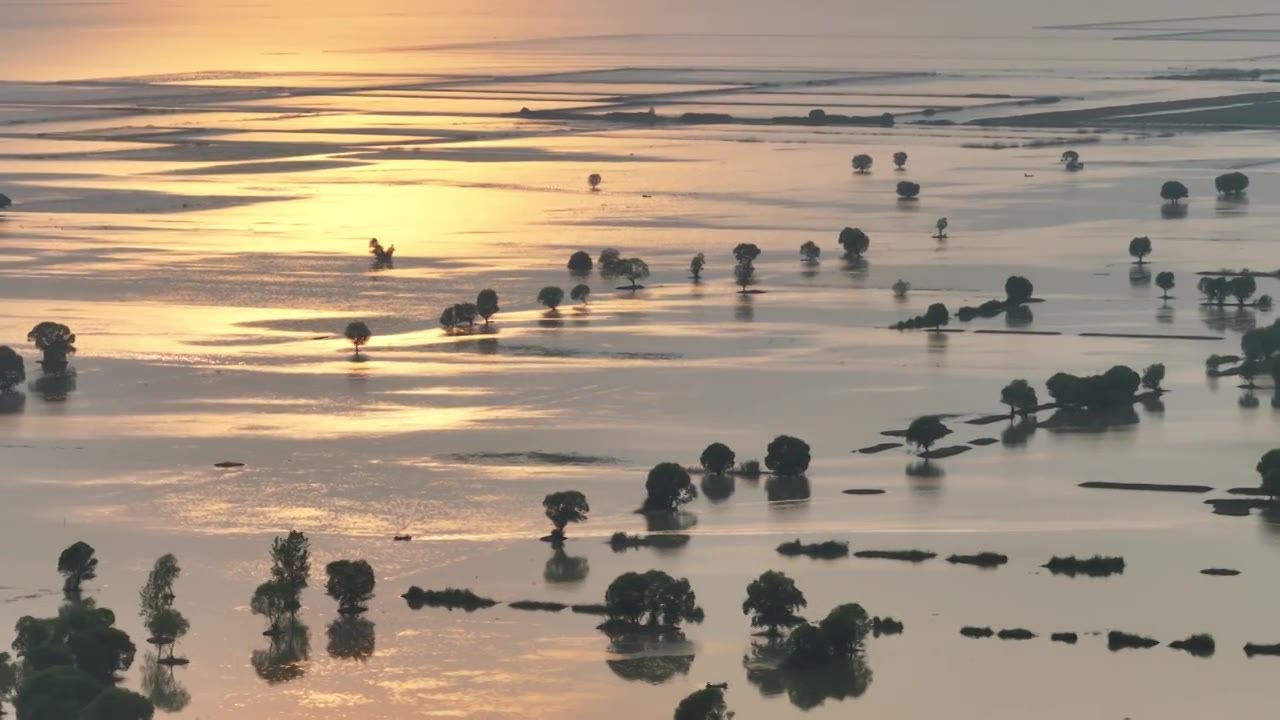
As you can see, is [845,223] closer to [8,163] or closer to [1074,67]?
[8,163]

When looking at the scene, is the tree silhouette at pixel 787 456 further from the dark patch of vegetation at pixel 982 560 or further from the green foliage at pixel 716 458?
the dark patch of vegetation at pixel 982 560

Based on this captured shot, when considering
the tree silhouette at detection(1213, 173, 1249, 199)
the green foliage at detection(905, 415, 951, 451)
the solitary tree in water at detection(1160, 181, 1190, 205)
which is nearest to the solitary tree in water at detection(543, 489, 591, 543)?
the green foliage at detection(905, 415, 951, 451)

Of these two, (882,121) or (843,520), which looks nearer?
(843,520)

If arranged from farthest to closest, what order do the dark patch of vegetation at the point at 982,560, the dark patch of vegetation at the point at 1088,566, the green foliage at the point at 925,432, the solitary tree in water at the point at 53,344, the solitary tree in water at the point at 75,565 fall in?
the solitary tree in water at the point at 53,344, the green foliage at the point at 925,432, the dark patch of vegetation at the point at 982,560, the dark patch of vegetation at the point at 1088,566, the solitary tree in water at the point at 75,565

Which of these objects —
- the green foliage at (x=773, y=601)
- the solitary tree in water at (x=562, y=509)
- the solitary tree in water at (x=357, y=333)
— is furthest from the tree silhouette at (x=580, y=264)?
the green foliage at (x=773, y=601)

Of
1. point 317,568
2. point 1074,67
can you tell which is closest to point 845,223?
point 317,568

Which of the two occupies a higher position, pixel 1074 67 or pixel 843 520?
pixel 1074 67

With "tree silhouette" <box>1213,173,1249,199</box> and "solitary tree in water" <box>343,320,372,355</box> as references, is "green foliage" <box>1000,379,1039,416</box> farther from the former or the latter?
"tree silhouette" <box>1213,173,1249,199</box>
